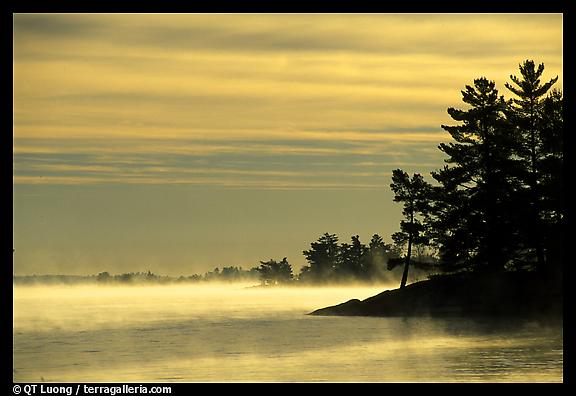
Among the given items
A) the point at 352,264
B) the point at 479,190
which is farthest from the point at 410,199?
the point at 352,264

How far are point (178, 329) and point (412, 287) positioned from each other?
19.4 m

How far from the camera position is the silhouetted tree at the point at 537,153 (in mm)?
70438

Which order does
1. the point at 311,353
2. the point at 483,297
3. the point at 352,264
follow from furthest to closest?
1. the point at 352,264
2. the point at 483,297
3. the point at 311,353

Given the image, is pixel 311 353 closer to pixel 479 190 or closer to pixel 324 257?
pixel 479 190

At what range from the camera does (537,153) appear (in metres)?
73.1

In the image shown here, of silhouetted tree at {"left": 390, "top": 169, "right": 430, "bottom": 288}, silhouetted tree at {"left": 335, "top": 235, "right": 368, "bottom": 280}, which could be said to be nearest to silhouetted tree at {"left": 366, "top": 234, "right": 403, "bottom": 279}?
silhouetted tree at {"left": 335, "top": 235, "right": 368, "bottom": 280}

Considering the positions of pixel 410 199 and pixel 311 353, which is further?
pixel 410 199

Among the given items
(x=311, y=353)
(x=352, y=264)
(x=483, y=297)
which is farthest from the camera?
(x=352, y=264)

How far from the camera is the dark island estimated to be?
68562 millimetres

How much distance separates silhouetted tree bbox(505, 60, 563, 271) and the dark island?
6.60 feet

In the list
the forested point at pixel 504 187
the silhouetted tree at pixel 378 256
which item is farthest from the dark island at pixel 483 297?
the silhouetted tree at pixel 378 256

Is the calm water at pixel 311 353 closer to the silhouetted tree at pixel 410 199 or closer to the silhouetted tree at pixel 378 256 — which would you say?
the silhouetted tree at pixel 410 199

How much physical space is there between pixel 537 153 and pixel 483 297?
10005 millimetres
